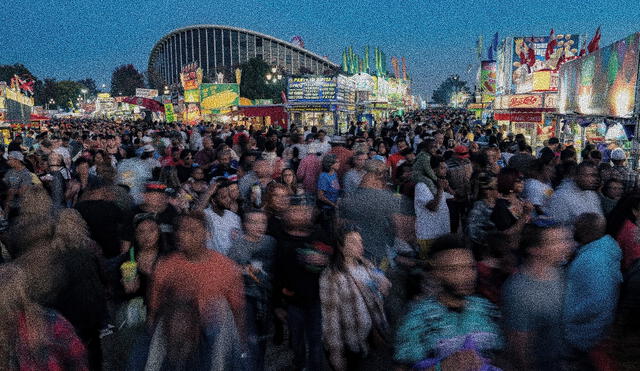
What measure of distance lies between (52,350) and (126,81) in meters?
135

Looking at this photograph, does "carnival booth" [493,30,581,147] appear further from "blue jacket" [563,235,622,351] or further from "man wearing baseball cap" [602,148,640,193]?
"blue jacket" [563,235,622,351]

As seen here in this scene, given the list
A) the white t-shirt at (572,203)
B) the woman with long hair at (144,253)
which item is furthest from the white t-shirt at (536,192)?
the woman with long hair at (144,253)

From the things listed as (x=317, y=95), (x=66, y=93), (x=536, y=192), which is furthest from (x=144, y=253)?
(x=66, y=93)

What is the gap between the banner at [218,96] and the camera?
38.7 metres

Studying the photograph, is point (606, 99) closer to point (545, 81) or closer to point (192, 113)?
point (545, 81)

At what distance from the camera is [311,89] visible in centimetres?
2364

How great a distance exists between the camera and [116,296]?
3.96m

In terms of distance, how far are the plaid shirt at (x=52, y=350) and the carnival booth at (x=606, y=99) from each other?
963 cm

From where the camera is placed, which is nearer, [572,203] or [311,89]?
[572,203]

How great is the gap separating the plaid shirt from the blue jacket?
287 centimetres

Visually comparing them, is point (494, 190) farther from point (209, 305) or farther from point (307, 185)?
point (307, 185)

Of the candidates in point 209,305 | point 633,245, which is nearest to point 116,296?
point 209,305

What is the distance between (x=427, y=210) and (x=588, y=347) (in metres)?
2.67

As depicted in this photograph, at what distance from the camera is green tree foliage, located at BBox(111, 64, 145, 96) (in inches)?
4966
